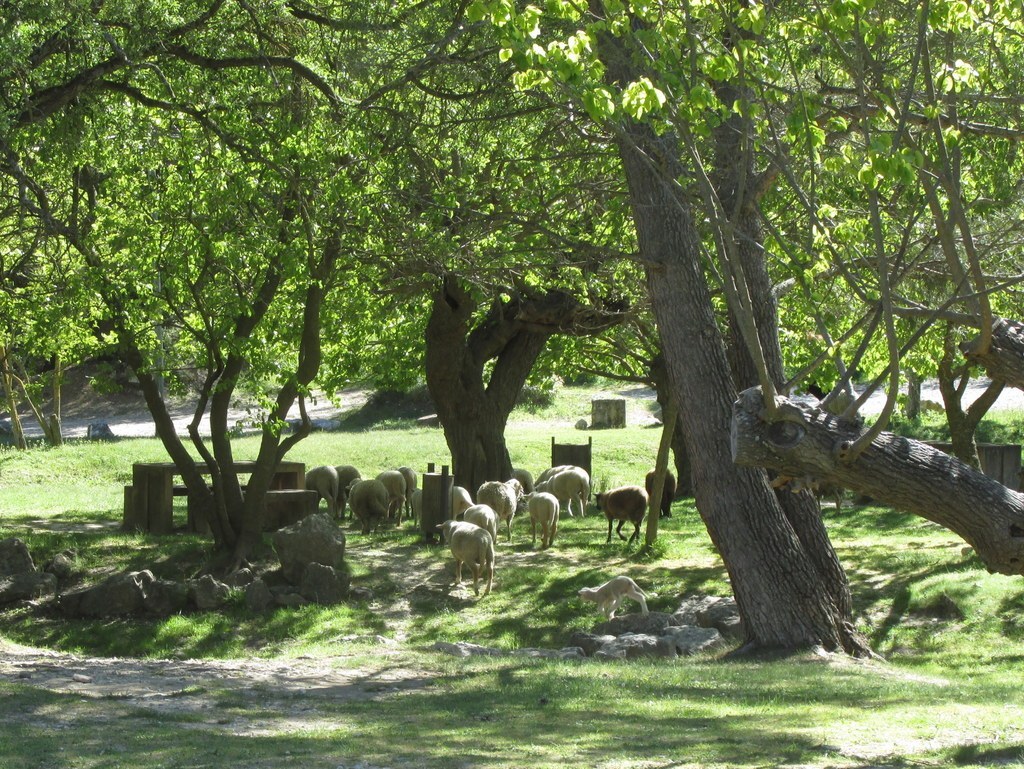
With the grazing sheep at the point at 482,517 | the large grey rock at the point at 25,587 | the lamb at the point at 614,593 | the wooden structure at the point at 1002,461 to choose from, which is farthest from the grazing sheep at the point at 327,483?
the wooden structure at the point at 1002,461

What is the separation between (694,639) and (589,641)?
119 cm

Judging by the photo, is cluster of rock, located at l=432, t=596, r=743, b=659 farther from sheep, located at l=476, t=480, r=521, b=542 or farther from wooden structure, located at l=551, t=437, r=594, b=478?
wooden structure, located at l=551, t=437, r=594, b=478

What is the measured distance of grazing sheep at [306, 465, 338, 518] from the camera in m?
25.0

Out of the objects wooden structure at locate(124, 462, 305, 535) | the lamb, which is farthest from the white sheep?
the lamb

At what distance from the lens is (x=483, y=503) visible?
21.7 m

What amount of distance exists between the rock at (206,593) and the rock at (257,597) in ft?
1.22

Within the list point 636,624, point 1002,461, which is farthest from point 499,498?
point 1002,461

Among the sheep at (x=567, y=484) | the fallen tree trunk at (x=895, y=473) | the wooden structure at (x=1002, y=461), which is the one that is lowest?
the sheep at (x=567, y=484)

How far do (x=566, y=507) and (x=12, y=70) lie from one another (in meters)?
16.8

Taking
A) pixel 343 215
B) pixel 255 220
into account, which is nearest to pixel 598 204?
pixel 343 215

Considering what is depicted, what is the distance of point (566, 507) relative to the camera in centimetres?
2662

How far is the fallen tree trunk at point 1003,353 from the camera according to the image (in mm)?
6586

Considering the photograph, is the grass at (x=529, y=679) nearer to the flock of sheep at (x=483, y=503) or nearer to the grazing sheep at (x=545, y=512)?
the grazing sheep at (x=545, y=512)

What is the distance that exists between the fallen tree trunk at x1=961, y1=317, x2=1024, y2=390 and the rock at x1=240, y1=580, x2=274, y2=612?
455 inches
